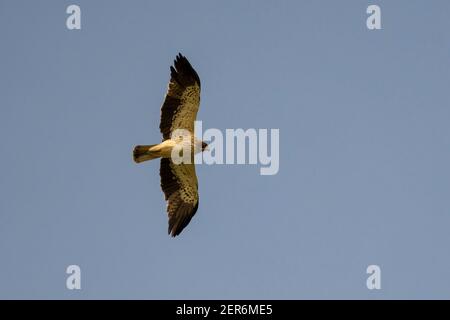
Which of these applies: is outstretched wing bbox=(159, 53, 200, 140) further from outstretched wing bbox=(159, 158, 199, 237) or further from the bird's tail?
outstretched wing bbox=(159, 158, 199, 237)

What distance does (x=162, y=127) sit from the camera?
18.0 meters

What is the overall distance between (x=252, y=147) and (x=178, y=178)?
217cm

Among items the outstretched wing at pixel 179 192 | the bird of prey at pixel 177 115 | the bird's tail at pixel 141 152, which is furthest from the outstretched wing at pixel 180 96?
the outstretched wing at pixel 179 192

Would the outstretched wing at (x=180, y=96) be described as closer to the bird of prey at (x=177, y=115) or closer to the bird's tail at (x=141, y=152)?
the bird of prey at (x=177, y=115)

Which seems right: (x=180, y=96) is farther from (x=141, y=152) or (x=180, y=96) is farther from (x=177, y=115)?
(x=141, y=152)

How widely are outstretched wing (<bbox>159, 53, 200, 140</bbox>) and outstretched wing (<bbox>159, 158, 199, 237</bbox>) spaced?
974 millimetres

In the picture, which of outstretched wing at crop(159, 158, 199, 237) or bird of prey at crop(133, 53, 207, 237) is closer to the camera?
bird of prey at crop(133, 53, 207, 237)

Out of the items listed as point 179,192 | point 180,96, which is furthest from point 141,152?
point 179,192

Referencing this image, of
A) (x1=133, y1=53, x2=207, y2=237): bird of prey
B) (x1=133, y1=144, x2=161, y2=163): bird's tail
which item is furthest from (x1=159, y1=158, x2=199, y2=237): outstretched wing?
(x1=133, y1=144, x2=161, y2=163): bird's tail

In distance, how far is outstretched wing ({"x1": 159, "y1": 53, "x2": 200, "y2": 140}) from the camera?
17859 millimetres
